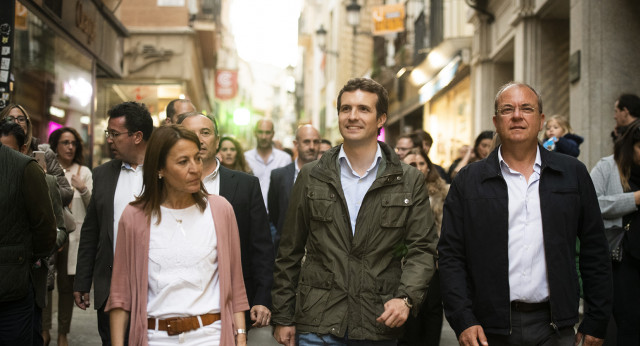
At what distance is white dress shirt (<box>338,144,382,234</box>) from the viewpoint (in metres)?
4.33

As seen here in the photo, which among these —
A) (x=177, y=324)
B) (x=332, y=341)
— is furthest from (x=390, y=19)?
(x=177, y=324)

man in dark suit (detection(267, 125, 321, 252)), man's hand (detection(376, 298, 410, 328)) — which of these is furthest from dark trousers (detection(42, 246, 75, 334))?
man's hand (detection(376, 298, 410, 328))

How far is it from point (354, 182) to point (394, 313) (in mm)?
837

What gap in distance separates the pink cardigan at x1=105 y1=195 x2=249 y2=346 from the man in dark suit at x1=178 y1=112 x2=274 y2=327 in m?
1.00

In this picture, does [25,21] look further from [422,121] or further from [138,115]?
[422,121]

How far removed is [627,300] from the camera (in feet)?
18.2

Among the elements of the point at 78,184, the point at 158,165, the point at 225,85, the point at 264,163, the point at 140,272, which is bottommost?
the point at 140,272

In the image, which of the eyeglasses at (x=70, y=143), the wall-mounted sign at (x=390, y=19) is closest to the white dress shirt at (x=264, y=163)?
the eyeglasses at (x=70, y=143)

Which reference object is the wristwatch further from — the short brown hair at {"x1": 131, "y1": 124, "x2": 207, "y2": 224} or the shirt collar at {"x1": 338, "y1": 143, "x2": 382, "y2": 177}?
the short brown hair at {"x1": 131, "y1": 124, "x2": 207, "y2": 224}

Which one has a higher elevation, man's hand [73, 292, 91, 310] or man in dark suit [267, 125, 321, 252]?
man in dark suit [267, 125, 321, 252]

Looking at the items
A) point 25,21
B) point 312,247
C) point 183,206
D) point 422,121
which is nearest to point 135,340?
point 183,206

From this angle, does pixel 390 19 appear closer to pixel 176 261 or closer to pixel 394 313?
pixel 394 313

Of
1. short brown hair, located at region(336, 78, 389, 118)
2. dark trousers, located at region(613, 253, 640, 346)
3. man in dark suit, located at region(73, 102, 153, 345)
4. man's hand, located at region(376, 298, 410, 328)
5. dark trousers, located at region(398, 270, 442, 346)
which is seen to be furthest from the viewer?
dark trousers, located at region(398, 270, 442, 346)

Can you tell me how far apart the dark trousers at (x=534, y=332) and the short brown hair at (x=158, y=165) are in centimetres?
174
